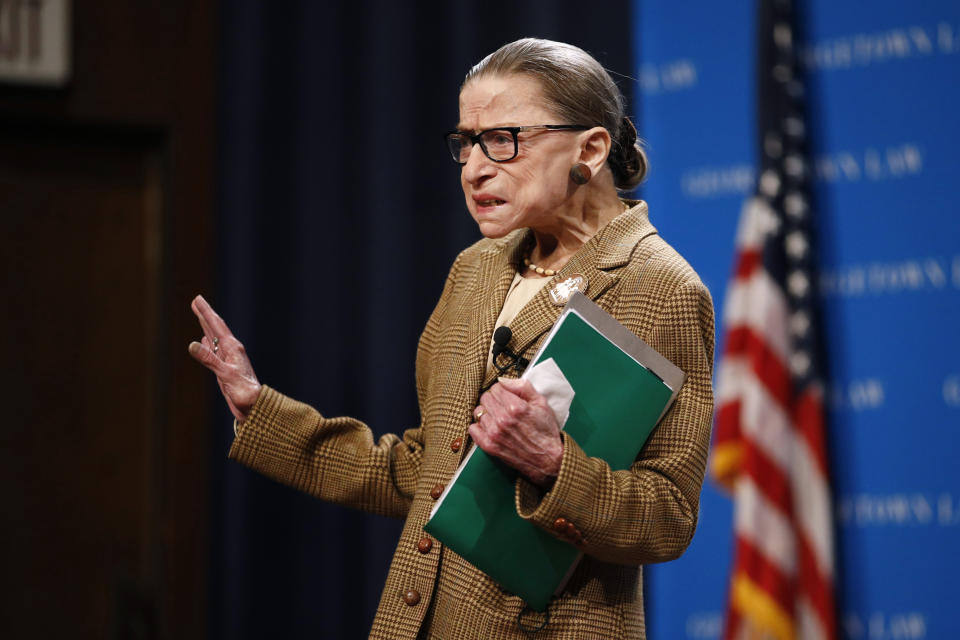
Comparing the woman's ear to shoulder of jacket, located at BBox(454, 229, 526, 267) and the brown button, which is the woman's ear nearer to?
shoulder of jacket, located at BBox(454, 229, 526, 267)

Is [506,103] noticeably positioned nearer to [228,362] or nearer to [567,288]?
[567,288]

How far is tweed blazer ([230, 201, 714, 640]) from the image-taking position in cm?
136

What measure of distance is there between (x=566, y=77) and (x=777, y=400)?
5.34ft

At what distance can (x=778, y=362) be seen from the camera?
2941mm

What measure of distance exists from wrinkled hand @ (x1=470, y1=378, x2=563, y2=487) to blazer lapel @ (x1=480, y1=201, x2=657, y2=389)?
0.20 meters

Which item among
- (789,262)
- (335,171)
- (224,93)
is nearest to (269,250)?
(335,171)

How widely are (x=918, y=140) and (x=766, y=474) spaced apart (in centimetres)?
101

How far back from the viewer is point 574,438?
4.60 ft

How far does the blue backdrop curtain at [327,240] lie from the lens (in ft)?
11.9

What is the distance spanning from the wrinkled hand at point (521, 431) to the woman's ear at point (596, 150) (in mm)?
412

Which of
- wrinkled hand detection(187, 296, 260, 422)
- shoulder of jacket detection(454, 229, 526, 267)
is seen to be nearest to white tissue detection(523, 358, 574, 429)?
shoulder of jacket detection(454, 229, 526, 267)

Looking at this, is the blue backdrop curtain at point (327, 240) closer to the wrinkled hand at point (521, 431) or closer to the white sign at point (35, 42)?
→ the white sign at point (35, 42)

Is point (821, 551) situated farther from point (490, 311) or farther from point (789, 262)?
point (490, 311)

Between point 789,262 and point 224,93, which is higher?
point 224,93
